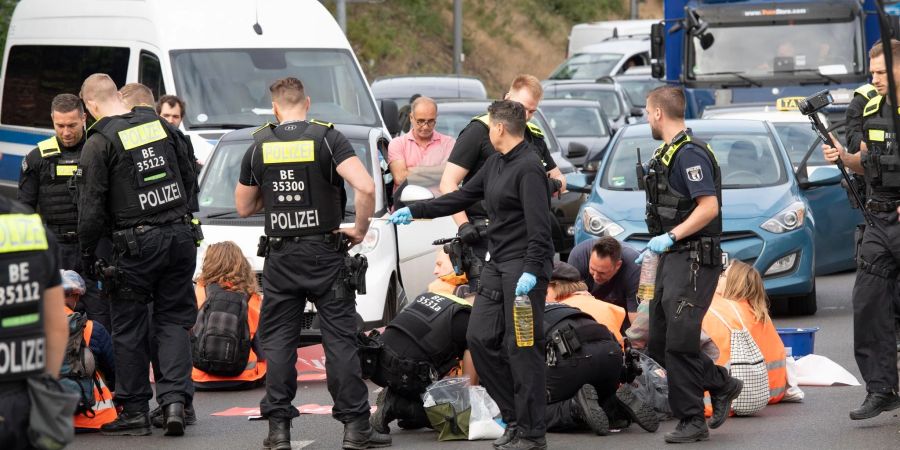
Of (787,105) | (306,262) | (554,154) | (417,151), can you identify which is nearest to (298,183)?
(306,262)

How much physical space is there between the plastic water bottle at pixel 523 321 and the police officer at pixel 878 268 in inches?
76.2

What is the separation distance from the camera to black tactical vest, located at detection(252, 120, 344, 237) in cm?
805

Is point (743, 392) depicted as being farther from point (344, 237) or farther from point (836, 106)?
point (836, 106)

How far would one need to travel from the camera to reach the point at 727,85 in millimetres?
20625

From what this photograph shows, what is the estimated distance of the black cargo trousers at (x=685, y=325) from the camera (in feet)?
26.4

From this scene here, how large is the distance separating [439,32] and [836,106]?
27.9 metres

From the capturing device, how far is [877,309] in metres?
8.48

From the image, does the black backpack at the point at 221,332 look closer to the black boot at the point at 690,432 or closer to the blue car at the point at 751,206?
the black boot at the point at 690,432

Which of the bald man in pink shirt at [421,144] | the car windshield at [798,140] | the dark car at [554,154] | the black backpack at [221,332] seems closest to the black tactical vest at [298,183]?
the black backpack at [221,332]

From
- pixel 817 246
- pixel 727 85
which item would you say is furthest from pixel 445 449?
pixel 727 85

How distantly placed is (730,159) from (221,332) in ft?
17.6

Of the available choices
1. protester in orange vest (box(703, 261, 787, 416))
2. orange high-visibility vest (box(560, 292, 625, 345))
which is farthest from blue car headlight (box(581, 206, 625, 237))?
orange high-visibility vest (box(560, 292, 625, 345))

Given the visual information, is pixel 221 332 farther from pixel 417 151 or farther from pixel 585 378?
pixel 417 151

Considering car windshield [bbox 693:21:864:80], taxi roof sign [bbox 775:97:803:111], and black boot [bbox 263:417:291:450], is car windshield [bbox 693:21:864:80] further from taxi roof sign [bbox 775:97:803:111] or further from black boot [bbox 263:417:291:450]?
black boot [bbox 263:417:291:450]
